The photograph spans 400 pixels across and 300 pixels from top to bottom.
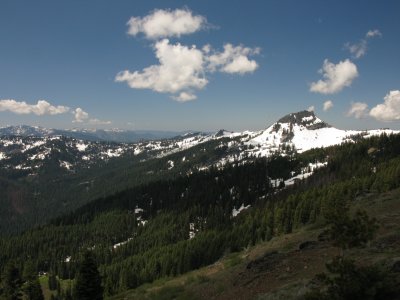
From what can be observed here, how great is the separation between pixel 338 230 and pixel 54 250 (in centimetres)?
20107

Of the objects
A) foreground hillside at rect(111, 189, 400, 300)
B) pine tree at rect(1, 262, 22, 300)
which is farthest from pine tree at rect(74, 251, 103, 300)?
pine tree at rect(1, 262, 22, 300)

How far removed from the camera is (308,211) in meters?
116

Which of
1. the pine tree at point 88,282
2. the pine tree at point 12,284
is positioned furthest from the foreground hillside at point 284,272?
the pine tree at point 12,284

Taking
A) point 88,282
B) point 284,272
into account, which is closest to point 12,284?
point 88,282

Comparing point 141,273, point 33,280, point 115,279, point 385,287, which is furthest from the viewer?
point 115,279

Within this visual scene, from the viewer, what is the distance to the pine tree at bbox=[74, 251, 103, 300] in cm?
5312

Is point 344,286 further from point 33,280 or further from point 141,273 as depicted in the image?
point 141,273

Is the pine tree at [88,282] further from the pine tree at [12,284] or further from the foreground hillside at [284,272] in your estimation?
the pine tree at [12,284]

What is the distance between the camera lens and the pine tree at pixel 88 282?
174 ft

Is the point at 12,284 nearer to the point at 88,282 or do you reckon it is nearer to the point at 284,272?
the point at 88,282

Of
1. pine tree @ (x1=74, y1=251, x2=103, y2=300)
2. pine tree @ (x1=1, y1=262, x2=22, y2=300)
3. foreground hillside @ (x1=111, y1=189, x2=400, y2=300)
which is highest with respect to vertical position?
foreground hillside @ (x1=111, y1=189, x2=400, y2=300)

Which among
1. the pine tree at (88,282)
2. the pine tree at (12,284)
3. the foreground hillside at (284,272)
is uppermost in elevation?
the foreground hillside at (284,272)

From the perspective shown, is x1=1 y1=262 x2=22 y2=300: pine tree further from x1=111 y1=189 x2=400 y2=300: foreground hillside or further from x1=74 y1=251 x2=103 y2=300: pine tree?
x1=111 y1=189 x2=400 y2=300: foreground hillside

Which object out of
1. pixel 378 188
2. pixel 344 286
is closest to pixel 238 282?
pixel 344 286
